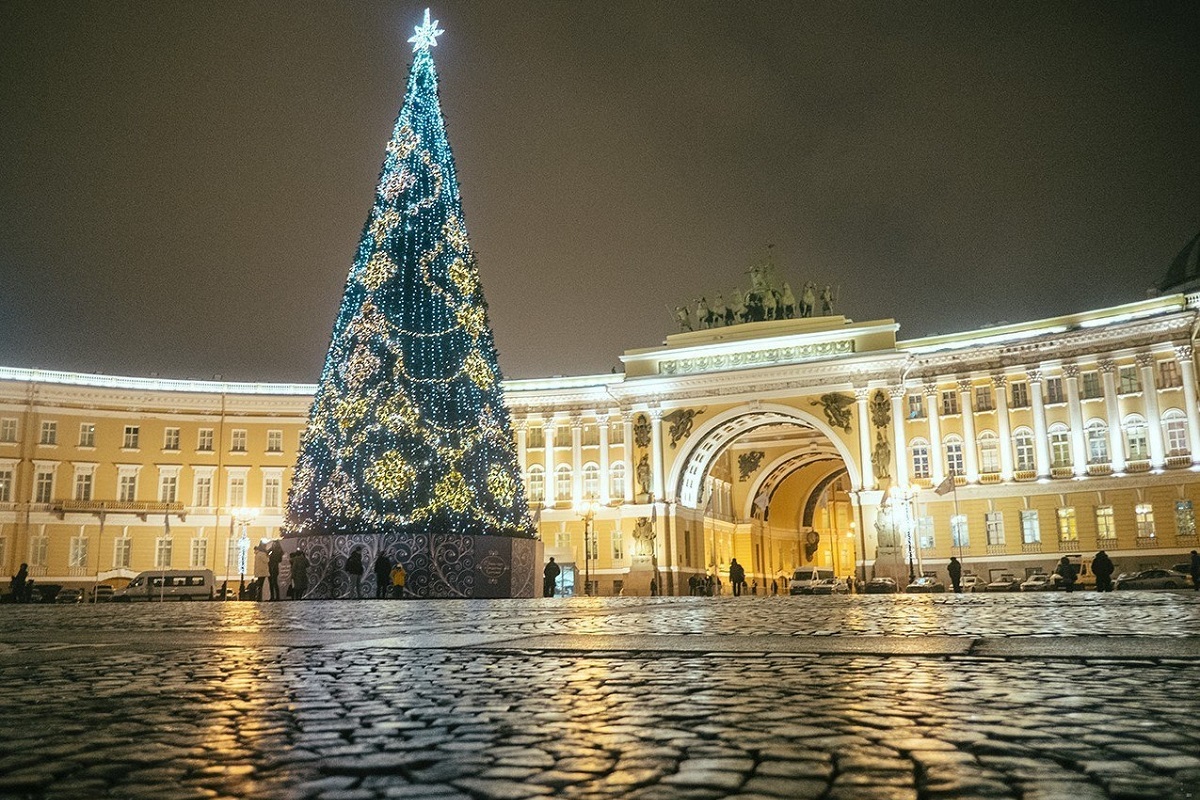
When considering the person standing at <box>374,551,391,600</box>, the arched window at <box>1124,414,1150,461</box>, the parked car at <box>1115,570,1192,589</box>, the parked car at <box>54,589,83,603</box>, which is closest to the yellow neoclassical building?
the arched window at <box>1124,414,1150,461</box>

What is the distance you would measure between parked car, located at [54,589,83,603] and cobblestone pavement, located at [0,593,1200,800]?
4348 centimetres

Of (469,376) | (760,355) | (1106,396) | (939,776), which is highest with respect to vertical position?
(760,355)

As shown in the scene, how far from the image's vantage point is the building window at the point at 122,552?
181 ft

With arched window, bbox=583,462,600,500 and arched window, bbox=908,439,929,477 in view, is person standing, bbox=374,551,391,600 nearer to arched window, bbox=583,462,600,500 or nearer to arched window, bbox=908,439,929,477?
arched window, bbox=908,439,929,477

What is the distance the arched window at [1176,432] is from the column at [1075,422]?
3.53 meters

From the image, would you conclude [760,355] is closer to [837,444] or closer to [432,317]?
[837,444]

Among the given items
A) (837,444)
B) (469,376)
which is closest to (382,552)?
(469,376)

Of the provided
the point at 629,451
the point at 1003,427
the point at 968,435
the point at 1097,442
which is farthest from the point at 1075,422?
the point at 629,451

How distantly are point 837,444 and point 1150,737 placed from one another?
5084 cm

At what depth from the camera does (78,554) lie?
179 ft

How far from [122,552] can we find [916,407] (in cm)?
4286

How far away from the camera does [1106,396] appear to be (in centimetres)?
4847

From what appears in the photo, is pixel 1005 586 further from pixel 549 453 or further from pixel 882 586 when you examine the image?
pixel 549 453

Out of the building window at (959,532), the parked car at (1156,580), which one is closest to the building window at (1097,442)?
the building window at (959,532)
